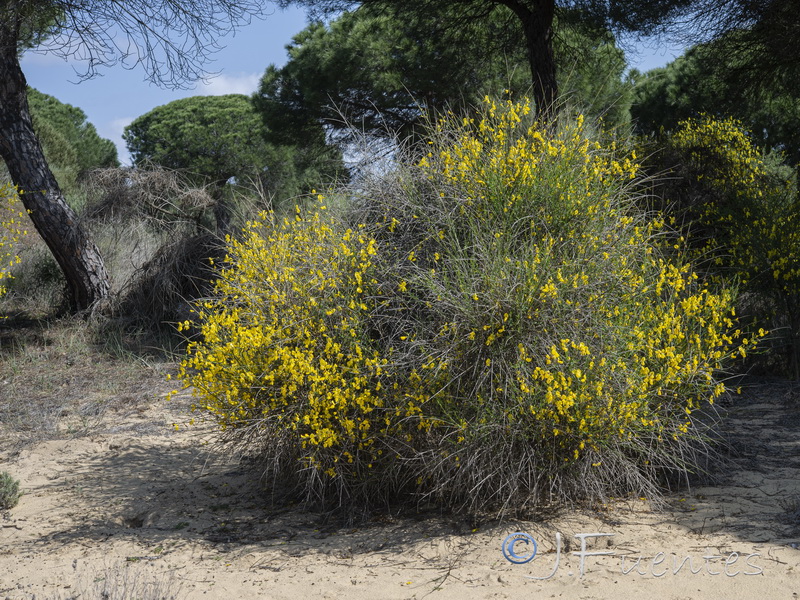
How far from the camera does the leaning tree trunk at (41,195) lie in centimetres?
960

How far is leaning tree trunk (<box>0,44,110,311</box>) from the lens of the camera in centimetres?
960

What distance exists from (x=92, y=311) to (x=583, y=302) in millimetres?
7524

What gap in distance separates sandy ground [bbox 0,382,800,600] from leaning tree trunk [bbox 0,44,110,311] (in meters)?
4.83

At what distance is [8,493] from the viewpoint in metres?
5.13

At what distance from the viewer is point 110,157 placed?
24.1 m

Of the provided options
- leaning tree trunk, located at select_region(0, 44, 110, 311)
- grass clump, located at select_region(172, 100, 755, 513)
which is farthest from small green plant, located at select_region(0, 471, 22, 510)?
leaning tree trunk, located at select_region(0, 44, 110, 311)

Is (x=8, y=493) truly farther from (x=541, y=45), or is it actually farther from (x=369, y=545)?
(x=541, y=45)

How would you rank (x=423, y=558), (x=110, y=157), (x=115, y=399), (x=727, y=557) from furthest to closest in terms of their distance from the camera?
1. (x=110, y=157)
2. (x=115, y=399)
3. (x=423, y=558)
4. (x=727, y=557)

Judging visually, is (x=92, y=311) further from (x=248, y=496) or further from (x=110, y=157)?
(x=110, y=157)

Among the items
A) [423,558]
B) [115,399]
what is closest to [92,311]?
[115,399]

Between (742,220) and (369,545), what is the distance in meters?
5.57

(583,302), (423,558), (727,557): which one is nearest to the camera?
(727,557)

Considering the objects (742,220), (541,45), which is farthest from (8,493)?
(541,45)

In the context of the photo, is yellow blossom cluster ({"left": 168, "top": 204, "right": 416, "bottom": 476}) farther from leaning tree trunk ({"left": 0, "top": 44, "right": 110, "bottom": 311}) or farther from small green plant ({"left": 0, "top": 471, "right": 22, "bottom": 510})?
leaning tree trunk ({"left": 0, "top": 44, "right": 110, "bottom": 311})
